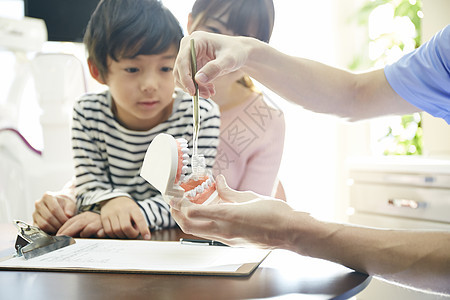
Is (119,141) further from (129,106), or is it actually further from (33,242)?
(33,242)

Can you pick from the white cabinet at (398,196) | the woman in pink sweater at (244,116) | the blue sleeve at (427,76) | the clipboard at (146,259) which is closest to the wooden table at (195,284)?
the clipboard at (146,259)

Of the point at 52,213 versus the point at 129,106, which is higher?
the point at 129,106

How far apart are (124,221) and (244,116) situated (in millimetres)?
698

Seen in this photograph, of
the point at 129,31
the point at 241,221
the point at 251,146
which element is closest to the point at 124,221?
the point at 241,221

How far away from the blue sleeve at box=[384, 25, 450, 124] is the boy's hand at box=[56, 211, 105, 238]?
74cm

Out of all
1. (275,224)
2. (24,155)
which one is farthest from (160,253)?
(24,155)

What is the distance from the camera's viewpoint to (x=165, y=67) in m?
1.29

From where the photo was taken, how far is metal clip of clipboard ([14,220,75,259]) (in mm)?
813

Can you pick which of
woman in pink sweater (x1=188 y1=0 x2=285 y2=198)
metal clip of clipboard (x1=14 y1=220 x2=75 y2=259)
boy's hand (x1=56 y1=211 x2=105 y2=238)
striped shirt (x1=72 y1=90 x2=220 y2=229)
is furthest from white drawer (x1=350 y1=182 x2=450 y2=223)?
metal clip of clipboard (x1=14 y1=220 x2=75 y2=259)

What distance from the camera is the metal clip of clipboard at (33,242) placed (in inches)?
32.0

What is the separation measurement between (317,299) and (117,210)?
1.88 feet

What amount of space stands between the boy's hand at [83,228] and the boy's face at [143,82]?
362 millimetres

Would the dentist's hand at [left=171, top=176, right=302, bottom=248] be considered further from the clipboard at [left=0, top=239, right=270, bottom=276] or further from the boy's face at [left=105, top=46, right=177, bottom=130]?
the boy's face at [left=105, top=46, right=177, bottom=130]

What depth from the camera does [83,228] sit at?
103 centimetres
